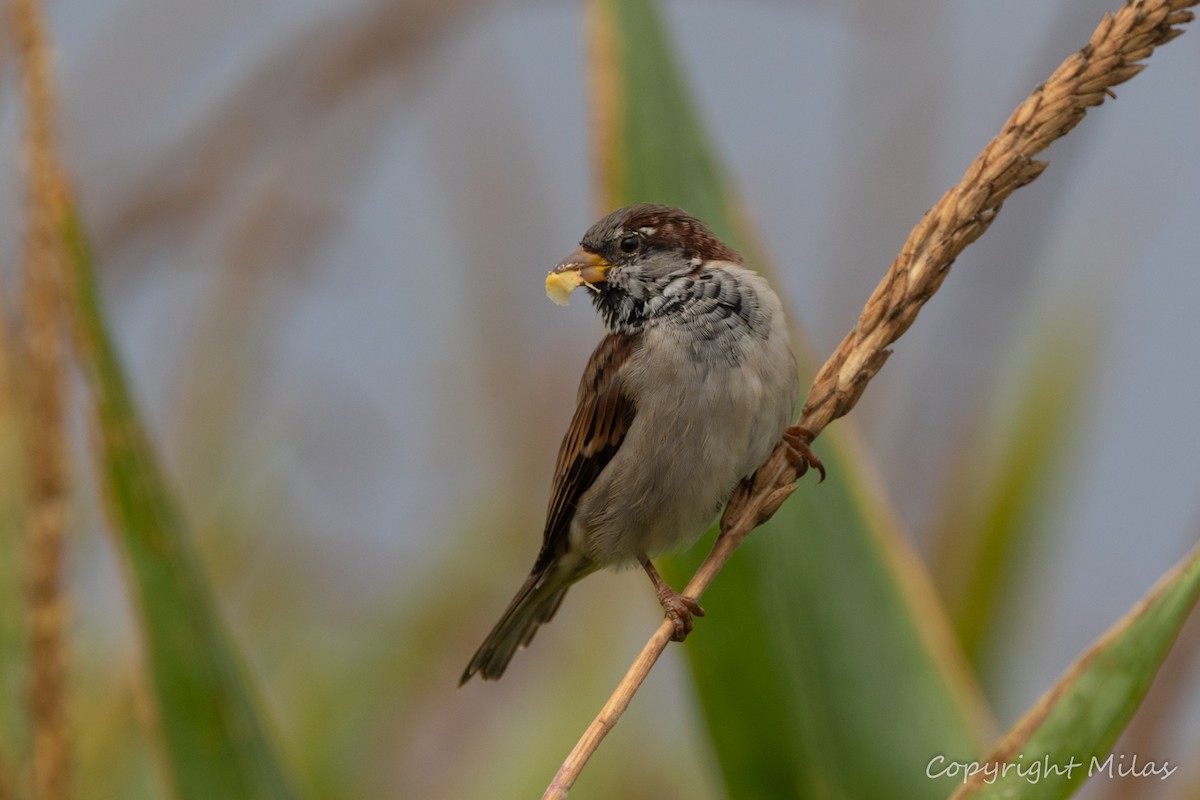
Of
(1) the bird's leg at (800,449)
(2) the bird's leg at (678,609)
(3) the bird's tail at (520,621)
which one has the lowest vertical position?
(3) the bird's tail at (520,621)

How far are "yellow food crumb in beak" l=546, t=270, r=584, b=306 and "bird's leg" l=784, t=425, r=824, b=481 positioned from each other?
79 centimetres

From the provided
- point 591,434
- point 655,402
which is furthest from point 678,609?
point 591,434

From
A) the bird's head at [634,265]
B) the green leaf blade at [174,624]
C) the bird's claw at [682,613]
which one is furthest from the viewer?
the bird's head at [634,265]

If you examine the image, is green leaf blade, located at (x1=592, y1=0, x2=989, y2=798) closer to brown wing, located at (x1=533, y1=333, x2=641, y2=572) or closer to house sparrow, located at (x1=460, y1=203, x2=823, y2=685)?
house sparrow, located at (x1=460, y1=203, x2=823, y2=685)

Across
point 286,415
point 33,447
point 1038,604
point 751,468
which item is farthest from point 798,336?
point 286,415

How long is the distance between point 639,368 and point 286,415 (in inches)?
49.6

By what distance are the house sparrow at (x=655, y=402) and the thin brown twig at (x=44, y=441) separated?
1.11 metres

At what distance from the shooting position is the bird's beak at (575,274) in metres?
2.80

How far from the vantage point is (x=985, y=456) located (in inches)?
112

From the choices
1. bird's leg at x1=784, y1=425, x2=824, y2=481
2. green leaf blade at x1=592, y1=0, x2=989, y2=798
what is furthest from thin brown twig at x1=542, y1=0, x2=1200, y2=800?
green leaf blade at x1=592, y1=0, x2=989, y2=798

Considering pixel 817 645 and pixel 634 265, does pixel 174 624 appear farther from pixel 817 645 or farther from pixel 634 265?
pixel 634 265

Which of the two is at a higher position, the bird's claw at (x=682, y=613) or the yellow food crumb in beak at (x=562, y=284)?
the yellow food crumb in beak at (x=562, y=284)

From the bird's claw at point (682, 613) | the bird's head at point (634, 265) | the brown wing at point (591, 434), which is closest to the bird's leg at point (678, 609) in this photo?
the bird's claw at point (682, 613)

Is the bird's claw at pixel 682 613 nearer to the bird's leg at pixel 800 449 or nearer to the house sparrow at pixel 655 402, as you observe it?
the bird's leg at pixel 800 449
